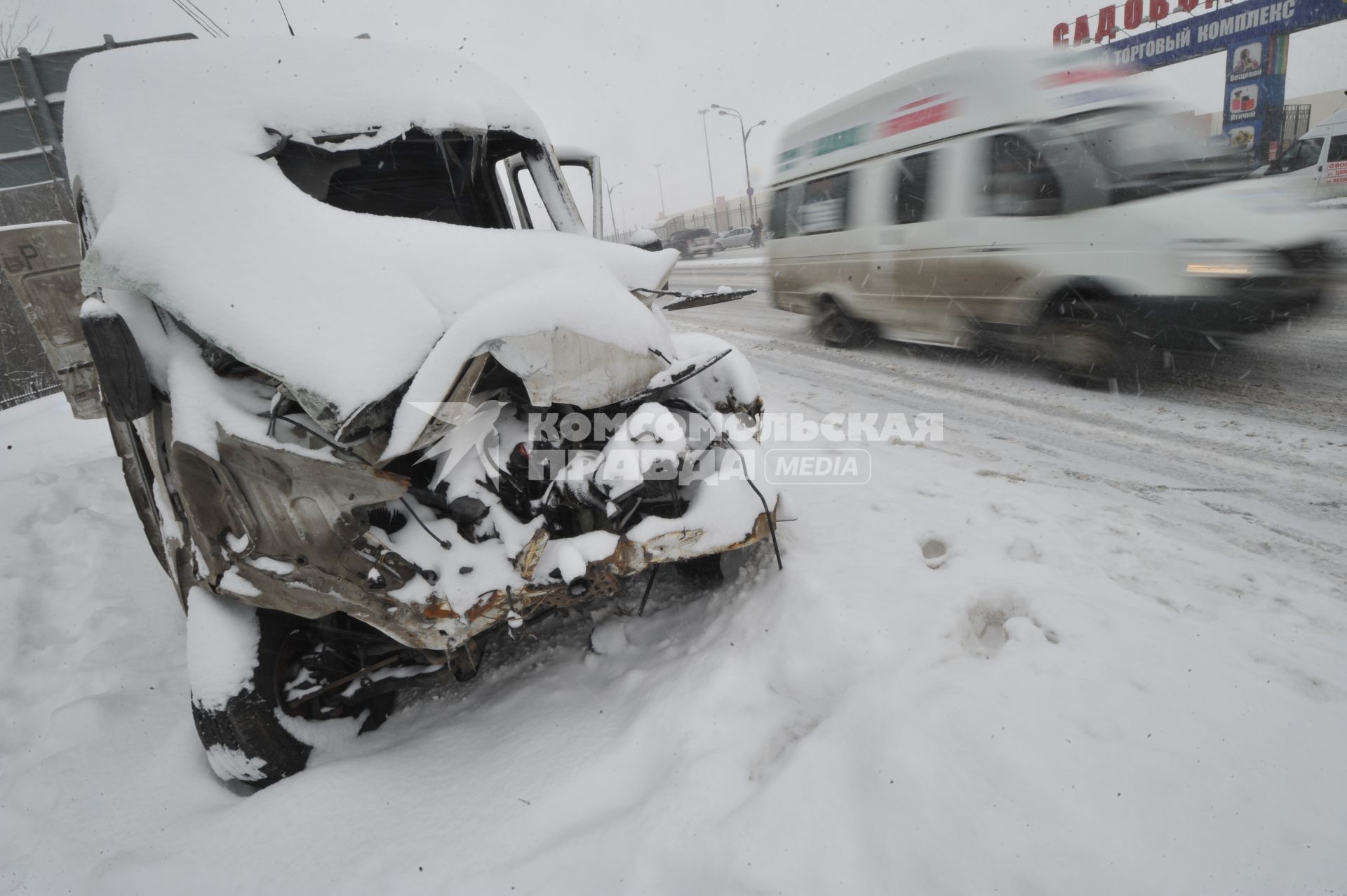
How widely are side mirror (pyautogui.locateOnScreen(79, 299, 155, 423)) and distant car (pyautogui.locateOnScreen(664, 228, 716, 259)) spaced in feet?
90.6

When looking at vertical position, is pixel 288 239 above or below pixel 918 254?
above

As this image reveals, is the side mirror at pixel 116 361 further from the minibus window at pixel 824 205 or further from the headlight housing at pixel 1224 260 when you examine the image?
the minibus window at pixel 824 205

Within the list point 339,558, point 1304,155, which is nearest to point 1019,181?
point 339,558

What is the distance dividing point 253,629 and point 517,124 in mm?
3109

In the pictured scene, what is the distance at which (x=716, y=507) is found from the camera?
2408mm

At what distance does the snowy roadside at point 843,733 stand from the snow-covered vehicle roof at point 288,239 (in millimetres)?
1366

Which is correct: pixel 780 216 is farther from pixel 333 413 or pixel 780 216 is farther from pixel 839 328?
pixel 333 413

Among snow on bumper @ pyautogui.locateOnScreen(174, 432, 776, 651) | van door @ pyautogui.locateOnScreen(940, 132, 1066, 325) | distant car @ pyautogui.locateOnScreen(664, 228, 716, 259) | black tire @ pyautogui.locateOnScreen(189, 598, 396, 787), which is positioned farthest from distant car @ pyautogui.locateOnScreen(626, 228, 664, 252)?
distant car @ pyautogui.locateOnScreen(664, 228, 716, 259)

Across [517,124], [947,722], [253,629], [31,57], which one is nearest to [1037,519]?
[947,722]

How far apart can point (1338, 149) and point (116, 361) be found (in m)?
19.5

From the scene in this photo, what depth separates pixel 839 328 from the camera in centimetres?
751

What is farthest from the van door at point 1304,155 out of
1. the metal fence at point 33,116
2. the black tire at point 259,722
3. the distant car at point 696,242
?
the distant car at point 696,242

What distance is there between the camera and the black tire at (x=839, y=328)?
7.26m

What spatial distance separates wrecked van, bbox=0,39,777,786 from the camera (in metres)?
1.97
